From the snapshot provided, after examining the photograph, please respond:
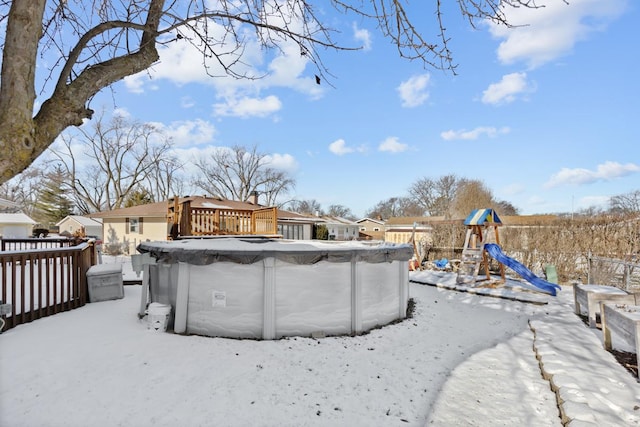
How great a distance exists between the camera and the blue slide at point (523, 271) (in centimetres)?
814

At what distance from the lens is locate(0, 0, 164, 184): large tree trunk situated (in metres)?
1.63

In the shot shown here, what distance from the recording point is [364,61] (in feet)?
12.6

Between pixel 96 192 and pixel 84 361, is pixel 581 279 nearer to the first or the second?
pixel 84 361

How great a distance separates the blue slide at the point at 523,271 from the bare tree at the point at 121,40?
287 inches

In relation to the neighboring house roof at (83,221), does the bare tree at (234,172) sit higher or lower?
higher

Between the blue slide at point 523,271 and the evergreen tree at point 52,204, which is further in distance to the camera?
the evergreen tree at point 52,204

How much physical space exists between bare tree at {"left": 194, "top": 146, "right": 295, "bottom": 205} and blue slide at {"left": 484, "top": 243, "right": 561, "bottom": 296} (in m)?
28.6

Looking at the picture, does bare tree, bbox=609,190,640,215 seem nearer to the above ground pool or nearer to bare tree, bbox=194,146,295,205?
bare tree, bbox=194,146,295,205

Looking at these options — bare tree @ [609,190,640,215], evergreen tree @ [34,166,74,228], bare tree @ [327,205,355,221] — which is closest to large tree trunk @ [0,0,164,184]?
evergreen tree @ [34,166,74,228]

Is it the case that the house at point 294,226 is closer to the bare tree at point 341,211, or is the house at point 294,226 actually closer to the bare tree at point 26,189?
the bare tree at point 26,189

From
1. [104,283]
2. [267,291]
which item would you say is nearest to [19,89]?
[267,291]

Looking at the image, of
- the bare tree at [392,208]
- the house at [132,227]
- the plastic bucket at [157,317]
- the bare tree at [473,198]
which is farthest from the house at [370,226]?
the plastic bucket at [157,317]

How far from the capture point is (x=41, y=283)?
522 centimetres

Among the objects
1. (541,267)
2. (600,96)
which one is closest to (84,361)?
(600,96)
